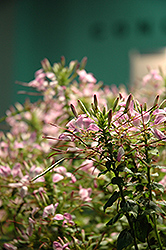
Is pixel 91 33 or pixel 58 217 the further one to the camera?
pixel 91 33

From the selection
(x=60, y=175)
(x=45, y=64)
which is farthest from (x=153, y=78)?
(x=60, y=175)

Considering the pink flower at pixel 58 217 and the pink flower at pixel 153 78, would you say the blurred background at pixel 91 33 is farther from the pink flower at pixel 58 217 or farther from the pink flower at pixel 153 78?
the pink flower at pixel 58 217

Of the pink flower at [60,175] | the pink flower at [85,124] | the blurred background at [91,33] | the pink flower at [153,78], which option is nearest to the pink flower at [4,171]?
the pink flower at [60,175]

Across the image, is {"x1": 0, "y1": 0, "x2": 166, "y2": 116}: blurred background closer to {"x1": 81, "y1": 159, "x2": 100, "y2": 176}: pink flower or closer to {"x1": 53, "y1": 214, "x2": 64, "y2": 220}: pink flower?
{"x1": 81, "y1": 159, "x2": 100, "y2": 176}: pink flower

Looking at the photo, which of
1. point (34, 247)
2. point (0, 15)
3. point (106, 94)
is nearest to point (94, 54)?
point (0, 15)

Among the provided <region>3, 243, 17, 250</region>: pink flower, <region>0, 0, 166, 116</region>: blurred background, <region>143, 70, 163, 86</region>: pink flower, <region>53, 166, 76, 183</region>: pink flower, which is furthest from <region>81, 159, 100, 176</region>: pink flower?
<region>0, 0, 166, 116</region>: blurred background

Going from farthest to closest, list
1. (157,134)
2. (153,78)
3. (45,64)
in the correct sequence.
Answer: (153,78), (45,64), (157,134)

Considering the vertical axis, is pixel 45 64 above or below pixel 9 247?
above

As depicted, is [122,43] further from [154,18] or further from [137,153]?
[137,153]

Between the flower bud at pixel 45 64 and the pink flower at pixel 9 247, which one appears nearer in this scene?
the pink flower at pixel 9 247

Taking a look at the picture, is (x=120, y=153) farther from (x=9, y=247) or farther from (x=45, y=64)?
(x=45, y=64)
